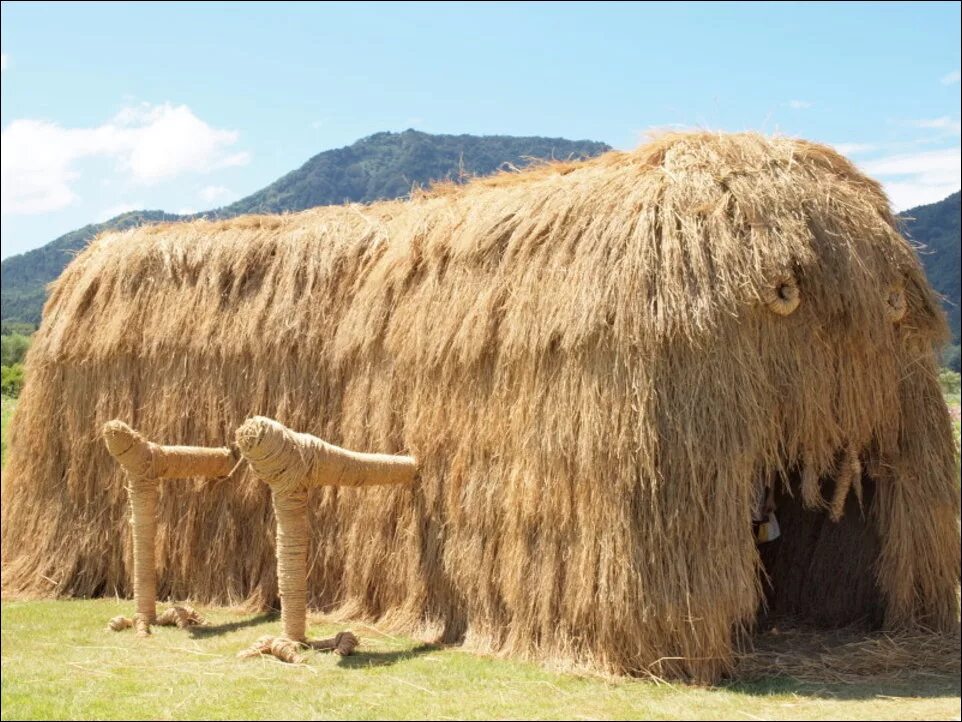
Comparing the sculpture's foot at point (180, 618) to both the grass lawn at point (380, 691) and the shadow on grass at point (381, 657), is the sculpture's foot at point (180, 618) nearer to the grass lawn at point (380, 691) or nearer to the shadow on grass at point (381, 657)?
the grass lawn at point (380, 691)

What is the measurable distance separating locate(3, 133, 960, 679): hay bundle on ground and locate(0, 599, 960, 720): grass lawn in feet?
1.11

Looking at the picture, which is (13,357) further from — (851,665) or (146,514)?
(851,665)

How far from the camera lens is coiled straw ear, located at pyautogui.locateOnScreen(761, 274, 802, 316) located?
604cm

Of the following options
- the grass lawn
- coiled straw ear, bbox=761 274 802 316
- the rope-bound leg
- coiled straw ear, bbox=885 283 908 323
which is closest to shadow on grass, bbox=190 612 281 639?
the grass lawn

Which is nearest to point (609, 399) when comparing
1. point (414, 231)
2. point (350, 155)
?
point (414, 231)

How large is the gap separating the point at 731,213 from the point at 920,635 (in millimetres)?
3114

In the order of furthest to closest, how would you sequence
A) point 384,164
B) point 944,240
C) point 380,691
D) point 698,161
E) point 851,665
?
point 384,164 → point 944,240 → point 698,161 → point 851,665 → point 380,691

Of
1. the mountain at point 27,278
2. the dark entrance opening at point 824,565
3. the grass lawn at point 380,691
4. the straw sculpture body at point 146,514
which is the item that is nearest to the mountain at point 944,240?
the mountain at point 27,278

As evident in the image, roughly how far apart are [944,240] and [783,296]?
113 ft

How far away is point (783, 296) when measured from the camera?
241 inches

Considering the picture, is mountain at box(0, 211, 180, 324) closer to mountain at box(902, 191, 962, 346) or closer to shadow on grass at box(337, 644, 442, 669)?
mountain at box(902, 191, 962, 346)

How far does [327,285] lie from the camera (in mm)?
8141

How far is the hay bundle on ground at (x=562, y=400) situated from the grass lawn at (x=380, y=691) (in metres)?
0.34

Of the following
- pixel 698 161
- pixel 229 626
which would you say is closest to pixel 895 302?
pixel 698 161
